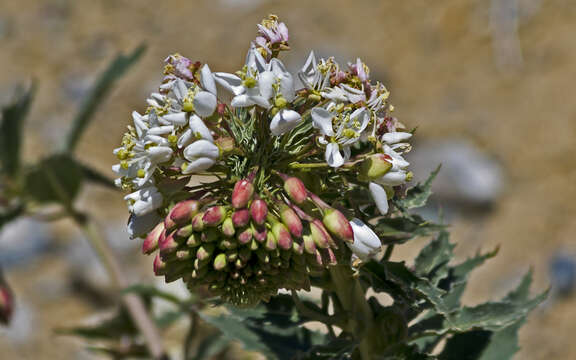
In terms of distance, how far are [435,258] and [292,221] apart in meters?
0.79

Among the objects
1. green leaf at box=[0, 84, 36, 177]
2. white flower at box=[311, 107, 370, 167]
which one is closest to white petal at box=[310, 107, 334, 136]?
white flower at box=[311, 107, 370, 167]

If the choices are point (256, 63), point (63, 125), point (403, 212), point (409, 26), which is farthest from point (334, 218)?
point (409, 26)

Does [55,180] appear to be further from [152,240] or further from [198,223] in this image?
[198,223]

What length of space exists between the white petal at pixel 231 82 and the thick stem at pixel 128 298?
2.10 meters

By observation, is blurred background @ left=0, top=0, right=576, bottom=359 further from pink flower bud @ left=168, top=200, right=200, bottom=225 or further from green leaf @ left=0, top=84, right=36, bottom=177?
pink flower bud @ left=168, top=200, right=200, bottom=225

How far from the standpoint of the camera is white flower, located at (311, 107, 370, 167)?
1.82 m

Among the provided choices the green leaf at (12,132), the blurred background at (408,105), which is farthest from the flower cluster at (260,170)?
the blurred background at (408,105)

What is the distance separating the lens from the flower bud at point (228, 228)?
176cm

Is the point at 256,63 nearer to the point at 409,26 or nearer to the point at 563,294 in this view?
the point at 563,294

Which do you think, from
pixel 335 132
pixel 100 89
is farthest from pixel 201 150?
pixel 100 89

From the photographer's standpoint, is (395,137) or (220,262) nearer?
(220,262)

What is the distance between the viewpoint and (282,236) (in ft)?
5.77

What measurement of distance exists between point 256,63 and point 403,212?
665 millimetres

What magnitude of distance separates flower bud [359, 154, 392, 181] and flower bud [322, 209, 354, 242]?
0.13 metres
